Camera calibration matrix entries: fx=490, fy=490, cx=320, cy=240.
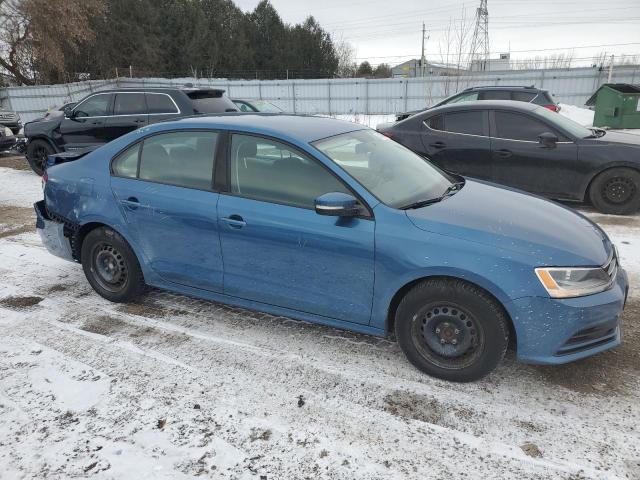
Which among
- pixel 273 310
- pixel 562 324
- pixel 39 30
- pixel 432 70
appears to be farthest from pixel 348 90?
pixel 562 324

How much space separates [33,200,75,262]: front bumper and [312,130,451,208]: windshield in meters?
2.58

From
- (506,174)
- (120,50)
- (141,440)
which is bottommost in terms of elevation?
(141,440)

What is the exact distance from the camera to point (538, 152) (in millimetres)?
6660

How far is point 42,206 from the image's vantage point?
461cm

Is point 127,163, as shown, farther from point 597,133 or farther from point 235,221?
point 597,133

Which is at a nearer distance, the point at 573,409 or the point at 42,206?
the point at 573,409

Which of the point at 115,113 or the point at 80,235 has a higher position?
the point at 115,113

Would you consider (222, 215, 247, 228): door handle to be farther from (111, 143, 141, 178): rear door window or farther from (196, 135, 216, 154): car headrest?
(111, 143, 141, 178): rear door window

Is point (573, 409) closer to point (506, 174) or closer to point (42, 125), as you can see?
point (506, 174)

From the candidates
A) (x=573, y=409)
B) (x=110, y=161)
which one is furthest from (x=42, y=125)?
(x=573, y=409)

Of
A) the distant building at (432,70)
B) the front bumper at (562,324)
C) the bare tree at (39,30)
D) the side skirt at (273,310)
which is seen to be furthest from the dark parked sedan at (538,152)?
the bare tree at (39,30)

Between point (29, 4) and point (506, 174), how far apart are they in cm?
2897

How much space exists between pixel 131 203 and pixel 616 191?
608 cm

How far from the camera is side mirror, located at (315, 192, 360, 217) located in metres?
3.01
